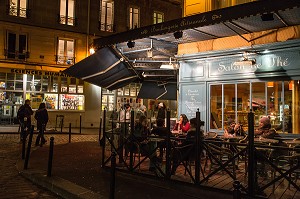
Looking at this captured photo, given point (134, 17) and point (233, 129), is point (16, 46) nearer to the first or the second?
point (134, 17)

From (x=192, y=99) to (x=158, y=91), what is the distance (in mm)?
7205

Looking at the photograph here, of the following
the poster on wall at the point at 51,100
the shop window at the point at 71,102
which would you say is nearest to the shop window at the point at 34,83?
the poster on wall at the point at 51,100

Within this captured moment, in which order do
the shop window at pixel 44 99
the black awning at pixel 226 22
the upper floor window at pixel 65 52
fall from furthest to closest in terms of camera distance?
the upper floor window at pixel 65 52 < the shop window at pixel 44 99 < the black awning at pixel 226 22

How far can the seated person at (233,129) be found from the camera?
8781mm

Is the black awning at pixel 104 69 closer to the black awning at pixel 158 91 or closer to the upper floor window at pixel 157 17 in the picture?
the black awning at pixel 158 91

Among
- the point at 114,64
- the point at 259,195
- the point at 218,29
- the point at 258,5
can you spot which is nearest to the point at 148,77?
the point at 114,64

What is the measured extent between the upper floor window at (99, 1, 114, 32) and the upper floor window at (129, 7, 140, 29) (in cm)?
173

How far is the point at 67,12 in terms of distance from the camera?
79.7 feet

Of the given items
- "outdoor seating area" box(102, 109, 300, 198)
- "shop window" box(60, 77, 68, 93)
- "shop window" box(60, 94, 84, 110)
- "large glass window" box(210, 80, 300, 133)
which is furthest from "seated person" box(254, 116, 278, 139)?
"shop window" box(60, 77, 68, 93)

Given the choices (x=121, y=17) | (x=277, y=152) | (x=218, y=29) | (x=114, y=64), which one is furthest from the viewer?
(x=121, y=17)

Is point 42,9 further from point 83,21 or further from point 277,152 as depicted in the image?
point 277,152

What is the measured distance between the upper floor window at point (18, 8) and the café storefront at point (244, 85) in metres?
16.4

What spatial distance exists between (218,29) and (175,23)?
4.79 feet

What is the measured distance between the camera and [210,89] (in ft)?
33.6
